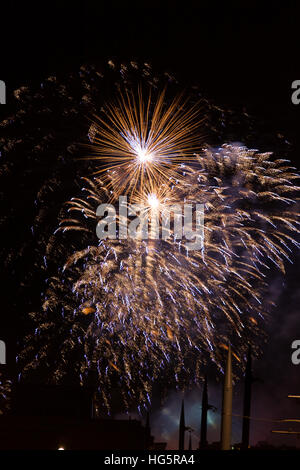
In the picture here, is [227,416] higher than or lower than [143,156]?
lower

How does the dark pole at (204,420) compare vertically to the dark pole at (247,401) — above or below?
below

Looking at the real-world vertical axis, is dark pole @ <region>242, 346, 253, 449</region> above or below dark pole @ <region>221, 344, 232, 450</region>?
below

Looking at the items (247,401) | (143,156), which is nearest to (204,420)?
(247,401)

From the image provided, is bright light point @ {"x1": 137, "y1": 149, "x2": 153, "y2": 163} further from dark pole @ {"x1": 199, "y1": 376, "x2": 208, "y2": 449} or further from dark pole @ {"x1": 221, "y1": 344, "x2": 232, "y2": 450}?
dark pole @ {"x1": 199, "y1": 376, "x2": 208, "y2": 449}

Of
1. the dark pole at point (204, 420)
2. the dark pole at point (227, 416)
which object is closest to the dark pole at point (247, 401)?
the dark pole at point (204, 420)

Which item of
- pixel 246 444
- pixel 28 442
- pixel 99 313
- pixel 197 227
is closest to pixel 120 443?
pixel 28 442

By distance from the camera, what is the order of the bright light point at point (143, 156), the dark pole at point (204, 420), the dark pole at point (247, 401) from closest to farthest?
the bright light point at point (143, 156)
the dark pole at point (247, 401)
the dark pole at point (204, 420)

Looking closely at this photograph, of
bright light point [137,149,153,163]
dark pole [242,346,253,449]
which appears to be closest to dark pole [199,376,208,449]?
dark pole [242,346,253,449]

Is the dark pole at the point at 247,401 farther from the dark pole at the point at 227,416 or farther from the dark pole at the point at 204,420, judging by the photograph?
the dark pole at the point at 227,416

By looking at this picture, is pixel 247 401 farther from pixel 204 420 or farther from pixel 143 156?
pixel 143 156

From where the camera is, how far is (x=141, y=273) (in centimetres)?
2244

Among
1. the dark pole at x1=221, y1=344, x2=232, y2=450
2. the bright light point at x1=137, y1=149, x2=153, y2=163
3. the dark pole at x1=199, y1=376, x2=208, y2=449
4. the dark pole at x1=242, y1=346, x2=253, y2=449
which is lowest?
the dark pole at x1=199, y1=376, x2=208, y2=449

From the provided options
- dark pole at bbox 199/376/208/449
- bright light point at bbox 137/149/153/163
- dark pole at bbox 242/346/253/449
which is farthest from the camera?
dark pole at bbox 199/376/208/449
